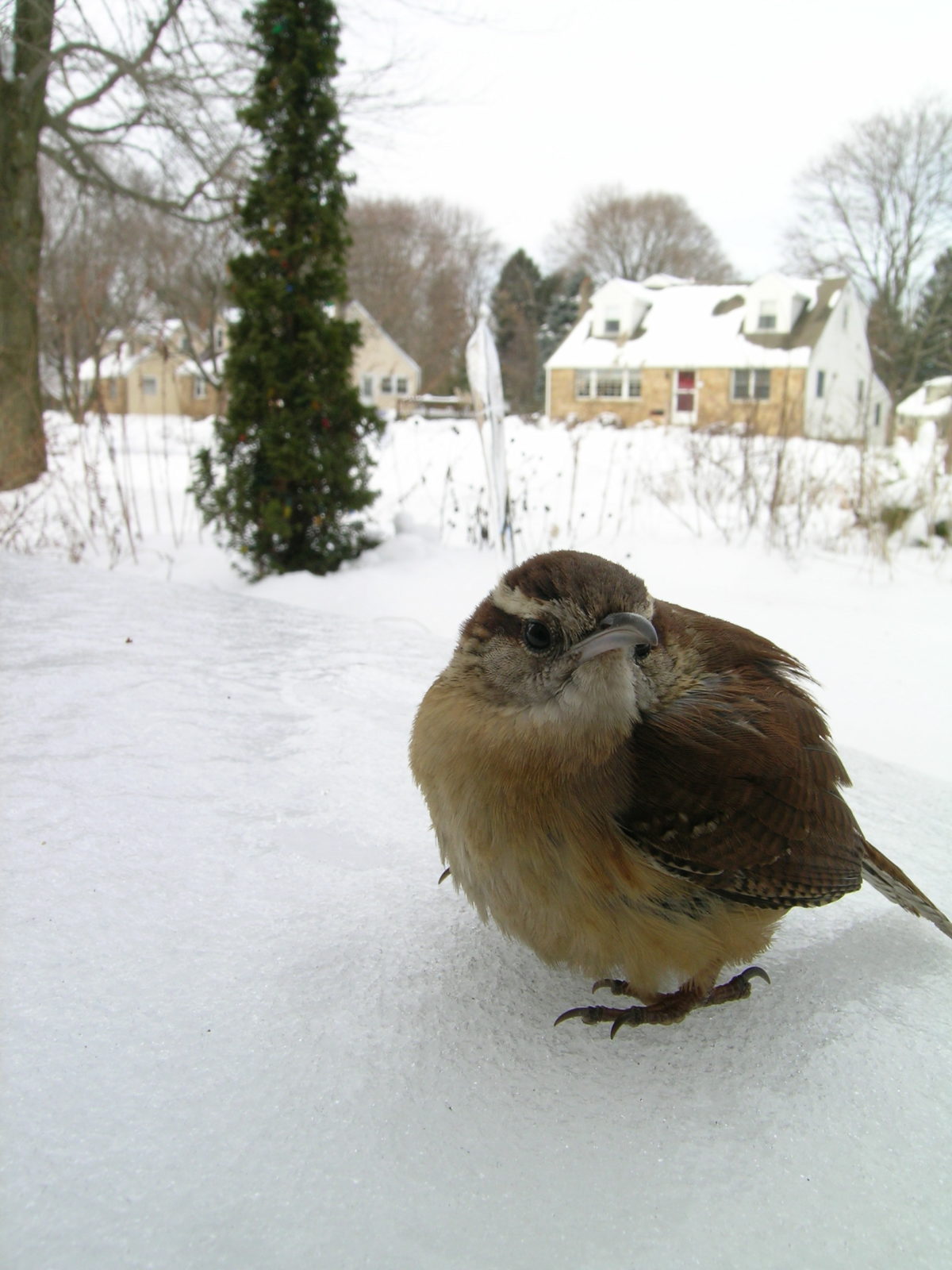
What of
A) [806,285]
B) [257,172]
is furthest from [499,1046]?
[806,285]

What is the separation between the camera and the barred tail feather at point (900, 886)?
195cm

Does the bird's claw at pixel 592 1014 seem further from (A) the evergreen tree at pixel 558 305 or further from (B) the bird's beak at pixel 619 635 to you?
(A) the evergreen tree at pixel 558 305

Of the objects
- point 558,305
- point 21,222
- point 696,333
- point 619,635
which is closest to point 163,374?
point 21,222

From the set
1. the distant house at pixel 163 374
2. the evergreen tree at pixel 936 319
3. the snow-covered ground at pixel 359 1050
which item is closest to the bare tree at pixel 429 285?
the distant house at pixel 163 374

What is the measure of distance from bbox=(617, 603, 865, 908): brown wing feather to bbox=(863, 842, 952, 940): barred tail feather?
0.23 ft

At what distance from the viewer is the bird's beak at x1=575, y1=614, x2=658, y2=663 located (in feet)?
5.50

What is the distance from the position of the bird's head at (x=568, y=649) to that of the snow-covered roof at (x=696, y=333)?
33.2m

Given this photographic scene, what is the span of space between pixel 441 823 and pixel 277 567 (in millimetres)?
5921

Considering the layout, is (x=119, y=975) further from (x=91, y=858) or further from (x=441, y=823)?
(x=441, y=823)

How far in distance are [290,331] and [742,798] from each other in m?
6.64

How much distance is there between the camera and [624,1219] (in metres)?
1.26

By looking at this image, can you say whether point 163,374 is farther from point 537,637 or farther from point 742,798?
point 742,798

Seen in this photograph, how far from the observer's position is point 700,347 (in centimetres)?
3534

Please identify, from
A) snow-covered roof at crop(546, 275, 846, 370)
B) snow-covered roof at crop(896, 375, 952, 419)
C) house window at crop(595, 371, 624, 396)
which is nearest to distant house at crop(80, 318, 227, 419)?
snow-covered roof at crop(546, 275, 846, 370)
